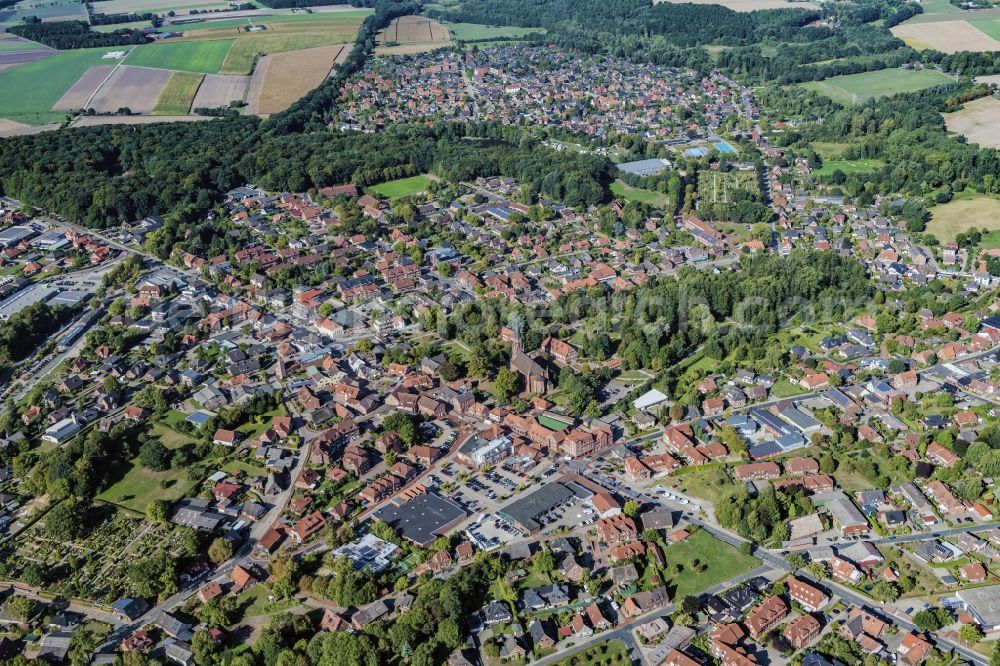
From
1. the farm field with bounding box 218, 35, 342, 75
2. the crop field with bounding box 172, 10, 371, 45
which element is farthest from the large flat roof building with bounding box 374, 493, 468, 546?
the crop field with bounding box 172, 10, 371, 45

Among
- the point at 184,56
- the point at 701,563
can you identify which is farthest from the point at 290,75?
→ the point at 701,563

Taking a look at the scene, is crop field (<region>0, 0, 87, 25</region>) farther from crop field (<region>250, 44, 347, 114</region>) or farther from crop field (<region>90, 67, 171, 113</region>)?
crop field (<region>250, 44, 347, 114</region>)

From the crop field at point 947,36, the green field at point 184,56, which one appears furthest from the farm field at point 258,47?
the crop field at point 947,36

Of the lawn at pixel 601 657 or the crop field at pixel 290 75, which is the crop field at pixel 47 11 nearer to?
the crop field at pixel 290 75

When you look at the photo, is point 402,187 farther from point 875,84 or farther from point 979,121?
point 875,84

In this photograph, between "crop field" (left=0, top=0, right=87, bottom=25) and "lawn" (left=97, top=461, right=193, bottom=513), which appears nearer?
"lawn" (left=97, top=461, right=193, bottom=513)
